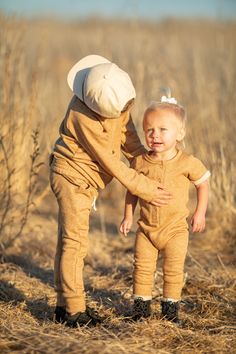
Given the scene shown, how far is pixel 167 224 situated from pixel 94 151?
574mm

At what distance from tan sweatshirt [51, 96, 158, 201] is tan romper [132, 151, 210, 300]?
0.37 ft

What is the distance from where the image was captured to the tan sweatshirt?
132 inches

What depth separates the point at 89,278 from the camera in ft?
15.4

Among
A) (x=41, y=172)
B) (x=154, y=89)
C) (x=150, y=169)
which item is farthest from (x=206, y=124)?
(x=150, y=169)

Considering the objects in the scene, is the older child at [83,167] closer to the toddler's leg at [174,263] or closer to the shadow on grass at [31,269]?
the toddler's leg at [174,263]

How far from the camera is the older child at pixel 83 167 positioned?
11.0ft

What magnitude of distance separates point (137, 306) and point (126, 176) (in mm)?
782

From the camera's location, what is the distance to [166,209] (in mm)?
3496

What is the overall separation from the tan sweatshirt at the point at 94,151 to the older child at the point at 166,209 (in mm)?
132

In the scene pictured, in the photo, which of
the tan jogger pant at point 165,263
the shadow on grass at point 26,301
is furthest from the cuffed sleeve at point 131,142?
the shadow on grass at point 26,301

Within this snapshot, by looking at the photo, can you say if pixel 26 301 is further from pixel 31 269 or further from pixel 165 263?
pixel 165 263

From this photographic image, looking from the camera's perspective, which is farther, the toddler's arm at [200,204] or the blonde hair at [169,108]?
the toddler's arm at [200,204]

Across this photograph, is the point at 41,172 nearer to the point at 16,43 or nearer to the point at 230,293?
the point at 16,43

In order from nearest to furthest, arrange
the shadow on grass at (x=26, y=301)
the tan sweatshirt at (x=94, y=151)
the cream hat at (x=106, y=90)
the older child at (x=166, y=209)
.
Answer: the cream hat at (x=106, y=90) → the tan sweatshirt at (x=94, y=151) → the older child at (x=166, y=209) → the shadow on grass at (x=26, y=301)
